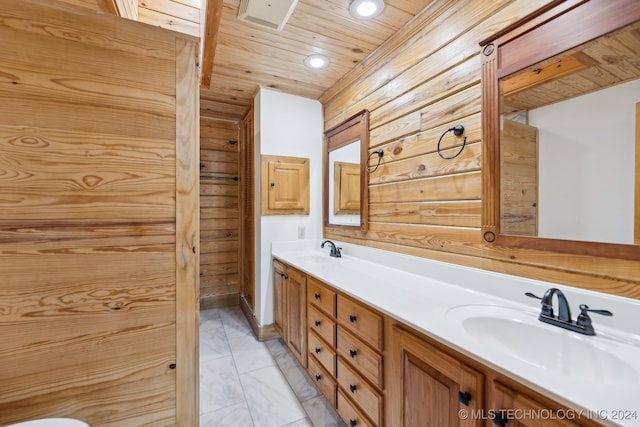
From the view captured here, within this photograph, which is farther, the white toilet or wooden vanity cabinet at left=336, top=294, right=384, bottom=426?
wooden vanity cabinet at left=336, top=294, right=384, bottom=426

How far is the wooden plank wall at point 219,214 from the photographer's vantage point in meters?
3.31

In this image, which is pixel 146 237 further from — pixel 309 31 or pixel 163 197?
pixel 309 31

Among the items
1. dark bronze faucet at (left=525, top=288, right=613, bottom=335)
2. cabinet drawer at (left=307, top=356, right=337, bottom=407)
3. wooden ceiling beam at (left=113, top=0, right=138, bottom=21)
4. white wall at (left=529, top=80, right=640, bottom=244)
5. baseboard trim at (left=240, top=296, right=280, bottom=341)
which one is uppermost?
wooden ceiling beam at (left=113, top=0, right=138, bottom=21)

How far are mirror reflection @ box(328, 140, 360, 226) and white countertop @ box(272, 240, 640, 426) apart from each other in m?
0.57

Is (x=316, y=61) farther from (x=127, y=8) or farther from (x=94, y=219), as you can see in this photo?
(x=94, y=219)

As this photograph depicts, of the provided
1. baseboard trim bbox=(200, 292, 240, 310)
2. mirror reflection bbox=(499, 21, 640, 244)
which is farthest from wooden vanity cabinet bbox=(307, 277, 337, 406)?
baseboard trim bbox=(200, 292, 240, 310)

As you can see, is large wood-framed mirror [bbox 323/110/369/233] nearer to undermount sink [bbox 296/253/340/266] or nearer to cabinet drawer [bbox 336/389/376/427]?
undermount sink [bbox 296/253/340/266]

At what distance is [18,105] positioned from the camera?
786 mm

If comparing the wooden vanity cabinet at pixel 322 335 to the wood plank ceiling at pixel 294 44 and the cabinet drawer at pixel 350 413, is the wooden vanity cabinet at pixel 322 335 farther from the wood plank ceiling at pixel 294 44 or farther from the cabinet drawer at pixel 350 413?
the wood plank ceiling at pixel 294 44

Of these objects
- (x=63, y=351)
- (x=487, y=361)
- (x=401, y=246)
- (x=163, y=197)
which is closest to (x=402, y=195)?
(x=401, y=246)

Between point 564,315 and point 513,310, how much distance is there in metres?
0.18

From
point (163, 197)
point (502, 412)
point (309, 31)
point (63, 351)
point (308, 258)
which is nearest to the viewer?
point (502, 412)

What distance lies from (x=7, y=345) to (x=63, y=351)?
13 centimetres

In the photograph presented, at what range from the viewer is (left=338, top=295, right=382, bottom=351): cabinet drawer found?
3.83ft
